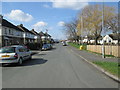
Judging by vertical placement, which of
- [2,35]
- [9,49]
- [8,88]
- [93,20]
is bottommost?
[8,88]

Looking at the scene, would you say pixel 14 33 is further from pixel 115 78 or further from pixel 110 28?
pixel 115 78

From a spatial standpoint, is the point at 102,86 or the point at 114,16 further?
the point at 114,16

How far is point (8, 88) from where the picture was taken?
18.2 ft

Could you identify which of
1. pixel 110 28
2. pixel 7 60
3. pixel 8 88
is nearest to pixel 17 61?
pixel 7 60

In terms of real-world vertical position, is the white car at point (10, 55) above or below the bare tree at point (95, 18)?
below

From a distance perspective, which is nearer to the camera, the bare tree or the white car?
the white car

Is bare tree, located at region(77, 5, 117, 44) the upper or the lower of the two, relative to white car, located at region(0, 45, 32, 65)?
upper

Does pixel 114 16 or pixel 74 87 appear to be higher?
pixel 114 16

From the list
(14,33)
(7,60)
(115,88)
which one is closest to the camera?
(115,88)

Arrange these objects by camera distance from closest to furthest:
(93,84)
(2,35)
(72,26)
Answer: (93,84) → (2,35) → (72,26)

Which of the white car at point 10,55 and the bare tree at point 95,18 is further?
the bare tree at point 95,18

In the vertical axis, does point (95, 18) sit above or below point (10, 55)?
above

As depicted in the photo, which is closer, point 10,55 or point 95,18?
point 10,55

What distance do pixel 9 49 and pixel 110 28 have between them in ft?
107
